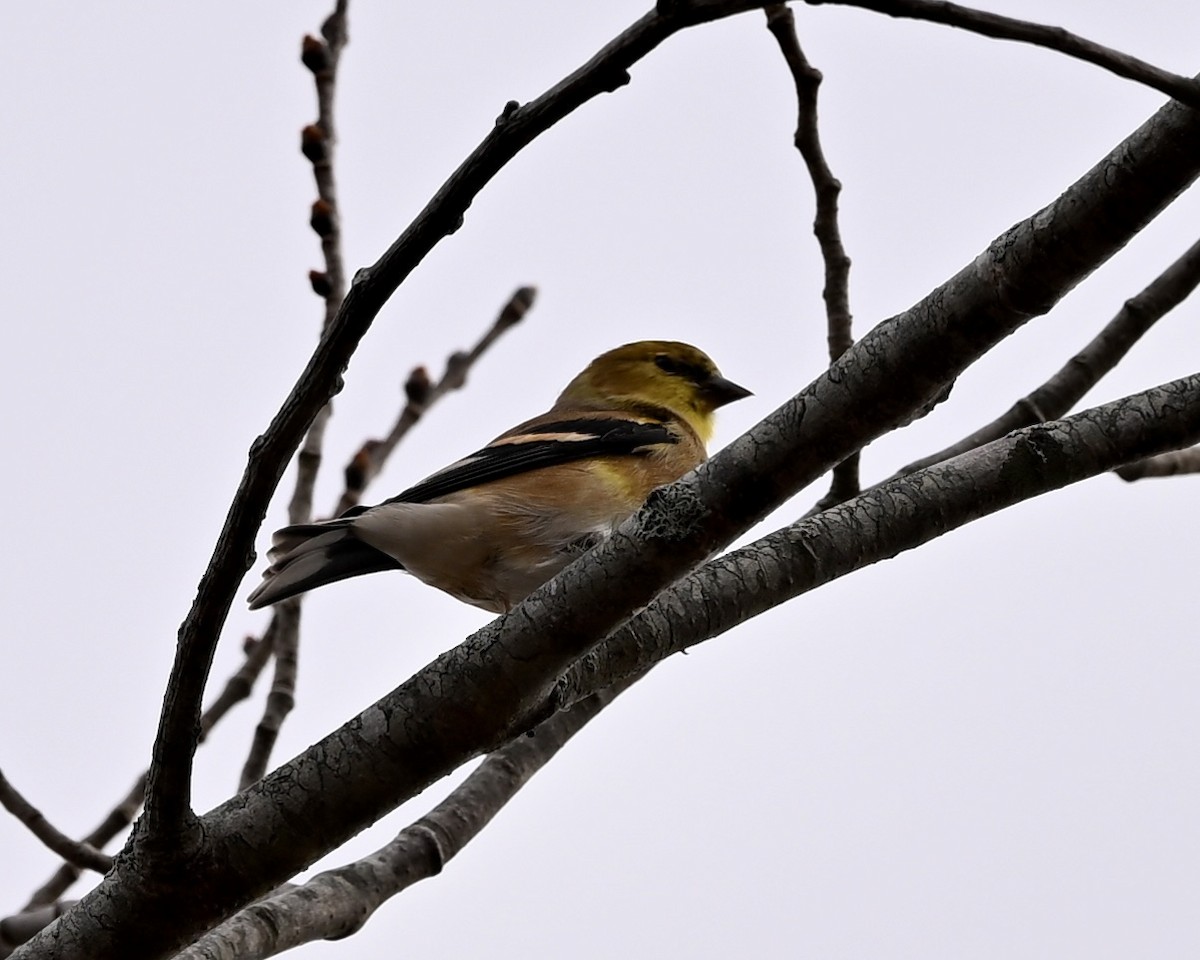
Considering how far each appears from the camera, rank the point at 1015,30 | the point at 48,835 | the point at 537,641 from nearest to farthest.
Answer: the point at 1015,30 < the point at 537,641 < the point at 48,835

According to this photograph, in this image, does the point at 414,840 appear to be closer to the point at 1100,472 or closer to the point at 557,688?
the point at 557,688

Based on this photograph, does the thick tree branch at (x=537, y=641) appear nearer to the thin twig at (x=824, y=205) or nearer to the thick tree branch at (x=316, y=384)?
the thick tree branch at (x=316, y=384)

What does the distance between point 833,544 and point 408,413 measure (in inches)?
82.1

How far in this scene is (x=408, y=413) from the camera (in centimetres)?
473

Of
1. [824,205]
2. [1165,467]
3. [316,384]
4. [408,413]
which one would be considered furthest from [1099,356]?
[316,384]

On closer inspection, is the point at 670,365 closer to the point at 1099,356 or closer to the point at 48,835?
the point at 1099,356

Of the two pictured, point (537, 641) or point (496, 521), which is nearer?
point (537, 641)

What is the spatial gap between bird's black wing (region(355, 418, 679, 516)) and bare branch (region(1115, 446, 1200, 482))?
1.70 meters

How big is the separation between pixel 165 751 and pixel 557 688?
81cm

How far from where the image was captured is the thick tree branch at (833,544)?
2.95 meters

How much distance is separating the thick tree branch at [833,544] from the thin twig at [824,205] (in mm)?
175

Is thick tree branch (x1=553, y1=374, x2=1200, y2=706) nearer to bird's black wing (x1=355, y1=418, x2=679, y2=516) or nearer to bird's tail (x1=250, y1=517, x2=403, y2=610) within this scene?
bird's tail (x1=250, y1=517, x2=403, y2=610)

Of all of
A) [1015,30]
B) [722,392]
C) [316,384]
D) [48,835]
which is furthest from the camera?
[722,392]

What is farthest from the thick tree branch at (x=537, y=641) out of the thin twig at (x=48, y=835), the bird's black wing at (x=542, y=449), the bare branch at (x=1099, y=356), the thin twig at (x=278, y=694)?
the bird's black wing at (x=542, y=449)
